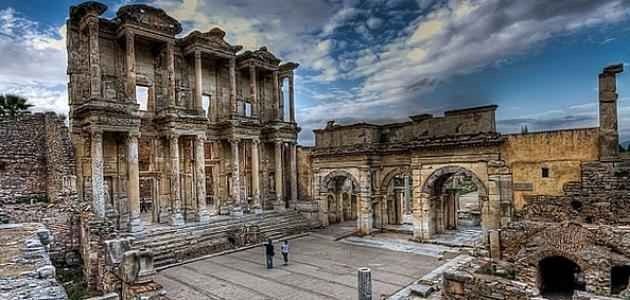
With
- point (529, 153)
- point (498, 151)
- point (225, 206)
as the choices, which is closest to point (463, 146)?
point (498, 151)

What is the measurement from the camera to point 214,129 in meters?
23.9

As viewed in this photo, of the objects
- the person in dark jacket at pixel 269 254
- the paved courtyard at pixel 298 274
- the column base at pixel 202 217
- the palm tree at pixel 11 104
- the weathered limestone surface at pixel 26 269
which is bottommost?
the paved courtyard at pixel 298 274

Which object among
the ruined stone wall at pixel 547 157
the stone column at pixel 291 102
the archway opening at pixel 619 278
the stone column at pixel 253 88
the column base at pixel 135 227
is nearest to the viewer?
the archway opening at pixel 619 278

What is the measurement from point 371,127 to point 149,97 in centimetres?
1354

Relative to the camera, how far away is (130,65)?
19094 millimetres

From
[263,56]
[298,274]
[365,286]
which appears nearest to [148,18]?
[263,56]

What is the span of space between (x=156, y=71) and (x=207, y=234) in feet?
34.0

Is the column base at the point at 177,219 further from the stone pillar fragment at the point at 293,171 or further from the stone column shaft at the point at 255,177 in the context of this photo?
the stone pillar fragment at the point at 293,171

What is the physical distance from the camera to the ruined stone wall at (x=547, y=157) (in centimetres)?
1516

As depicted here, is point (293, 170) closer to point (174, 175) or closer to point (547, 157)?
point (174, 175)

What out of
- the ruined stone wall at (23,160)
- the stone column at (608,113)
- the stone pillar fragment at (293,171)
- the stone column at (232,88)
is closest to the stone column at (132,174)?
the ruined stone wall at (23,160)

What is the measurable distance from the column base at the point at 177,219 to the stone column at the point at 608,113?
20.0m

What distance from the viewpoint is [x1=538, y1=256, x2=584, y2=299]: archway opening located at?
11.6 meters

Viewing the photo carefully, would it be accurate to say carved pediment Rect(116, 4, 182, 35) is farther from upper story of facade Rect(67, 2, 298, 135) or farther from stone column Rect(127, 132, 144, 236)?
stone column Rect(127, 132, 144, 236)
